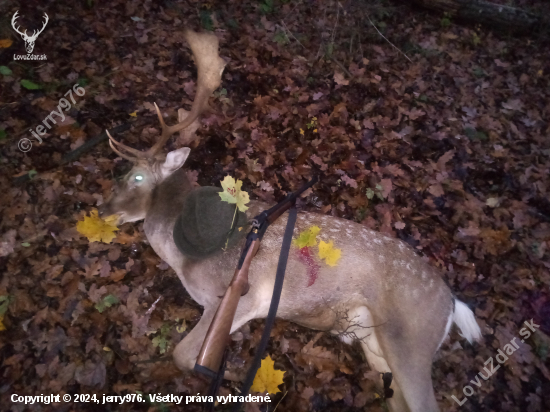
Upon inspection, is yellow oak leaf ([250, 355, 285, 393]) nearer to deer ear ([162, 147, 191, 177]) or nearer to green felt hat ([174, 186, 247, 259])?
green felt hat ([174, 186, 247, 259])

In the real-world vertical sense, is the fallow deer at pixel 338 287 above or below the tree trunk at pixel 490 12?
below

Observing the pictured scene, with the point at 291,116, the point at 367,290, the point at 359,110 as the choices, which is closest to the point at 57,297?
the point at 367,290

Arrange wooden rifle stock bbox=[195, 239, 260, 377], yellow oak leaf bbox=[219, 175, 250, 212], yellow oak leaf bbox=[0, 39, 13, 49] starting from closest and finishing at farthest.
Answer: wooden rifle stock bbox=[195, 239, 260, 377]
yellow oak leaf bbox=[219, 175, 250, 212]
yellow oak leaf bbox=[0, 39, 13, 49]

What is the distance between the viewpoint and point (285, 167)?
15.4 ft

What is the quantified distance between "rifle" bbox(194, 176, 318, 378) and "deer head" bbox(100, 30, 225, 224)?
1.39 meters

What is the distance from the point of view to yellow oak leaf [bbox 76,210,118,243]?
12.6ft

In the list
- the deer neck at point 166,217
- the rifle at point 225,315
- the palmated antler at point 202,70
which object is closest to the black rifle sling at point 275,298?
the rifle at point 225,315

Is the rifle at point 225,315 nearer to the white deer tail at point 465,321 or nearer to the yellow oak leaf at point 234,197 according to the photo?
the yellow oak leaf at point 234,197

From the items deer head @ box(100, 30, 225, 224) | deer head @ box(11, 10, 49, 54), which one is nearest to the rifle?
deer head @ box(100, 30, 225, 224)

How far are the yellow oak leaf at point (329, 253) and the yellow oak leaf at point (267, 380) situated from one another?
130cm

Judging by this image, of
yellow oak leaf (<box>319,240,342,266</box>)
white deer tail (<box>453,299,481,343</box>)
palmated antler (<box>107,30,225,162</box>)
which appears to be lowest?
white deer tail (<box>453,299,481,343</box>)

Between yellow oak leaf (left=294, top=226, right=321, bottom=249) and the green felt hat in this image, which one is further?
yellow oak leaf (left=294, top=226, right=321, bottom=249)

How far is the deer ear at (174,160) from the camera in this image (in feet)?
11.7

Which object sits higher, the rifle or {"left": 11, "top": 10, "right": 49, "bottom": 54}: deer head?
{"left": 11, "top": 10, "right": 49, "bottom": 54}: deer head
